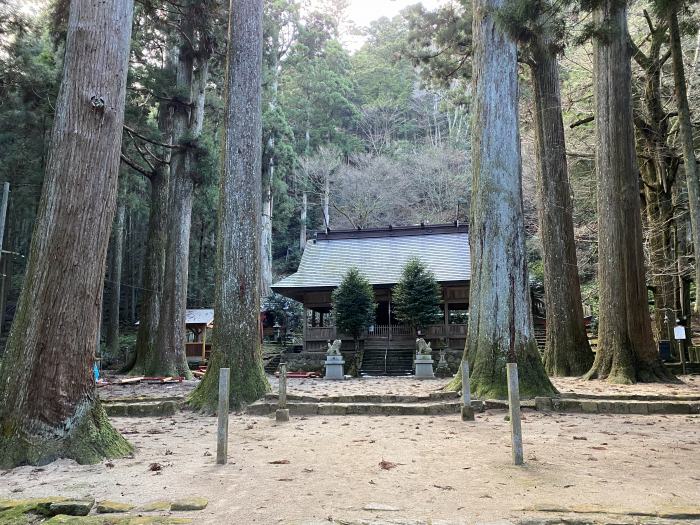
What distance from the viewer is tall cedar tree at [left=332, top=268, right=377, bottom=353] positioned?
19.9m

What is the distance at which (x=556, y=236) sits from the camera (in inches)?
472

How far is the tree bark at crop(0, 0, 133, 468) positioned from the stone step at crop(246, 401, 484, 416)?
2.62 m

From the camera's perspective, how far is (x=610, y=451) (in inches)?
178

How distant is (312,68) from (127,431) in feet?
110

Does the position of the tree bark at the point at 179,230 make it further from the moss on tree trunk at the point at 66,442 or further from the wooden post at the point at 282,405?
the moss on tree trunk at the point at 66,442

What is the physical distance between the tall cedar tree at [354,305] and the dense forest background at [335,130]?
6.50 meters

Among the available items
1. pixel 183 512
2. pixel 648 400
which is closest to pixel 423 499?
pixel 183 512

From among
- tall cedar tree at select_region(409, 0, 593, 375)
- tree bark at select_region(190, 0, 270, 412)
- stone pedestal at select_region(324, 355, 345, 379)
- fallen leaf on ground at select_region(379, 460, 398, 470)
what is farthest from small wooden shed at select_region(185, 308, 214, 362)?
fallen leaf on ground at select_region(379, 460, 398, 470)

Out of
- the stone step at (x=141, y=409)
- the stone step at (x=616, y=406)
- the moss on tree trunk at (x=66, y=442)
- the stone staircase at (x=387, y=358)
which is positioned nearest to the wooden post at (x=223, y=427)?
the moss on tree trunk at (x=66, y=442)

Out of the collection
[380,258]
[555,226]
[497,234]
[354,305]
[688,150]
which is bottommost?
[354,305]

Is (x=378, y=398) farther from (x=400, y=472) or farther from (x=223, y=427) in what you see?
(x=400, y=472)

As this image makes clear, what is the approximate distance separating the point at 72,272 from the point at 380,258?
1913 cm

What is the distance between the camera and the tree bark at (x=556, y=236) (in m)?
11.7

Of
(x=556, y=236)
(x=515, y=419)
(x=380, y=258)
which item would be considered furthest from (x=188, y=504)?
(x=380, y=258)
